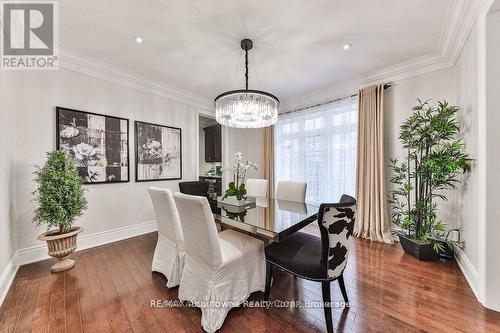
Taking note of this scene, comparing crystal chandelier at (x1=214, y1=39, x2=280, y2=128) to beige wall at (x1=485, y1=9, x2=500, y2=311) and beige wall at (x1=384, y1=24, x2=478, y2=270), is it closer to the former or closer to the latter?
beige wall at (x1=485, y1=9, x2=500, y2=311)

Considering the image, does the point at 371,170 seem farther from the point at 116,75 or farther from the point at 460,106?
the point at 116,75

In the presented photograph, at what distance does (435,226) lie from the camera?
2.37 meters

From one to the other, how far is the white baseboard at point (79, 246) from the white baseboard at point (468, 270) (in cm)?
420

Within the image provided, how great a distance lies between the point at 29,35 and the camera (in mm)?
2180

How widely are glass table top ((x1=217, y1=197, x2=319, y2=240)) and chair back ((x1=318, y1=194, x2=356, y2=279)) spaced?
32 centimetres

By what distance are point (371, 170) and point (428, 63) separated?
1.67 m

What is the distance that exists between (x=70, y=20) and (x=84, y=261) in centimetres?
273

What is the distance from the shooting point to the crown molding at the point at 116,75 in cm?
266

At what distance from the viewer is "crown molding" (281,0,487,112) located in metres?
1.89

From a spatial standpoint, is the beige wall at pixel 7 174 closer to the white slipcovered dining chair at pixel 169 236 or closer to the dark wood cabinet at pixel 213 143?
the white slipcovered dining chair at pixel 169 236

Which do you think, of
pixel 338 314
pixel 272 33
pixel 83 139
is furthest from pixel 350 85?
pixel 83 139

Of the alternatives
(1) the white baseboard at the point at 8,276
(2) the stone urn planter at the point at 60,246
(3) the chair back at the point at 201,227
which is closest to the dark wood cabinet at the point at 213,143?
(2) the stone urn planter at the point at 60,246

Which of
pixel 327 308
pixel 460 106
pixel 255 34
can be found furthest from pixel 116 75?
pixel 460 106

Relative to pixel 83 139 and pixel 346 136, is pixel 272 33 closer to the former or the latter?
pixel 346 136
